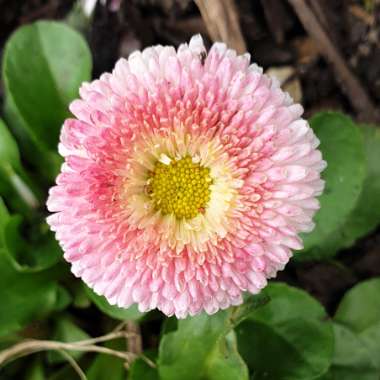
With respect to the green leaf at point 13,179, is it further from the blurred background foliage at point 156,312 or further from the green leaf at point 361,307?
the green leaf at point 361,307

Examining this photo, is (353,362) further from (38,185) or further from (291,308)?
(38,185)

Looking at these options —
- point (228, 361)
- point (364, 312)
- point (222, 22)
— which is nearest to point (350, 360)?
point (364, 312)

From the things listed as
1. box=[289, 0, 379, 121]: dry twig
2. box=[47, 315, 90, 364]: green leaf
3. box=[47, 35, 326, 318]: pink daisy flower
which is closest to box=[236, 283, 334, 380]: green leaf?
box=[47, 35, 326, 318]: pink daisy flower

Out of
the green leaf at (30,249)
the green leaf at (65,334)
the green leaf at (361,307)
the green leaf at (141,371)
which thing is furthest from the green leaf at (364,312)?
the green leaf at (30,249)

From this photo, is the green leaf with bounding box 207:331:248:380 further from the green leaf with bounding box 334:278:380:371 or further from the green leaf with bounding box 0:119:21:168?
the green leaf with bounding box 0:119:21:168

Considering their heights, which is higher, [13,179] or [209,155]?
[209,155]

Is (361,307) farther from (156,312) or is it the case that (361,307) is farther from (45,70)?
(45,70)
